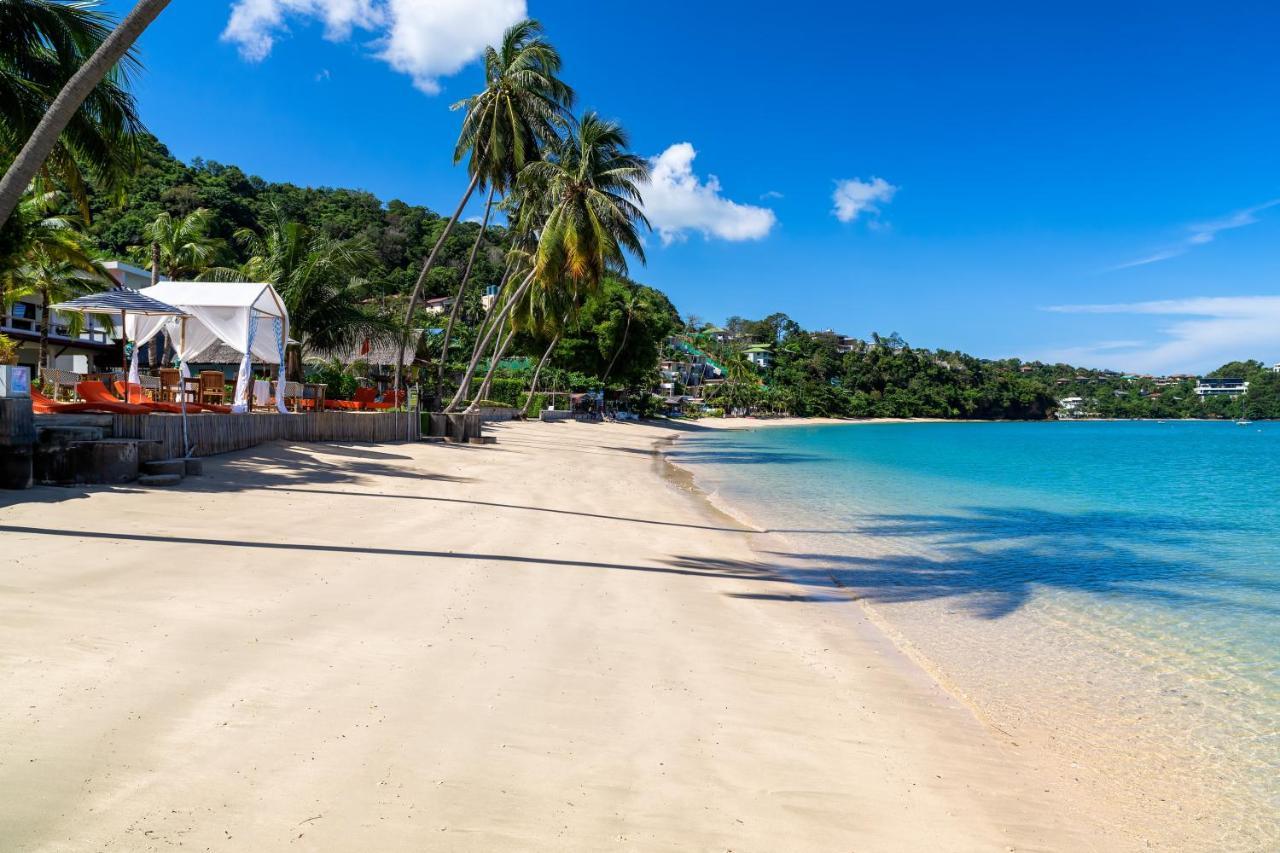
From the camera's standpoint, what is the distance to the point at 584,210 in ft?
78.9

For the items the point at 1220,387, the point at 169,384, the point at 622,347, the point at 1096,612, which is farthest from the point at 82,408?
the point at 1220,387

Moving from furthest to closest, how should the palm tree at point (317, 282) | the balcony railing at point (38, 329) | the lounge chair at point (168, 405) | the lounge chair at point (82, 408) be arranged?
the balcony railing at point (38, 329) < the palm tree at point (317, 282) < the lounge chair at point (168, 405) < the lounge chair at point (82, 408)

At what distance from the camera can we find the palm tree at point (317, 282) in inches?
891

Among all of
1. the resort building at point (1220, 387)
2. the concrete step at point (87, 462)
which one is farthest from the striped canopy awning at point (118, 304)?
the resort building at point (1220, 387)

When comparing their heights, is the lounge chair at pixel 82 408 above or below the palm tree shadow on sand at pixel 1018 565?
above

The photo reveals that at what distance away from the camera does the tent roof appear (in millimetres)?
14766

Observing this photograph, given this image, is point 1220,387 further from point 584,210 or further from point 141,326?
point 141,326

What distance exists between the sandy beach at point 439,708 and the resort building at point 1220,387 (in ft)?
625

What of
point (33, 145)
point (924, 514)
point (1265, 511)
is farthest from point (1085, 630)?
point (1265, 511)

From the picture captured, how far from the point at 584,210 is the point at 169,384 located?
13.5 metres

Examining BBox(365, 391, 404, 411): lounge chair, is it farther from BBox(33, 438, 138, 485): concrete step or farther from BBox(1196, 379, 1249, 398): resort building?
BBox(1196, 379, 1249, 398): resort building

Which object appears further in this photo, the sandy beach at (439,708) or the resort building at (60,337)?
the resort building at (60,337)

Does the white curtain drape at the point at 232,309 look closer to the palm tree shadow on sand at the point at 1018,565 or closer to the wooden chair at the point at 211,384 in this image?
the wooden chair at the point at 211,384

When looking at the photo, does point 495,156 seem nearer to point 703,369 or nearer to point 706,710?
point 706,710
